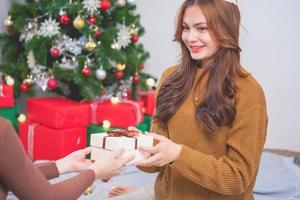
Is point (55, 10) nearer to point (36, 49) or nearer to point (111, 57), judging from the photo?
point (36, 49)

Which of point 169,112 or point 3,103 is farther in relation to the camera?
point 3,103

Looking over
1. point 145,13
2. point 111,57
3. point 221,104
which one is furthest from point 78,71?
point 221,104

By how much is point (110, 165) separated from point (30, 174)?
33 centimetres

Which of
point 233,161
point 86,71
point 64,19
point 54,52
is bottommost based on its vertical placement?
point 233,161

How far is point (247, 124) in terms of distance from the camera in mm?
1313

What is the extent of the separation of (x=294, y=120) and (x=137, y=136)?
2.25m

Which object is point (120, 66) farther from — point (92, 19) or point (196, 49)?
point (196, 49)

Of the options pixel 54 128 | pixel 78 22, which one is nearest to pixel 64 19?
pixel 78 22

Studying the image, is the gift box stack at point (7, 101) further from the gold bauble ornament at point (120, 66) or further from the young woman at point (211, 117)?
the young woman at point (211, 117)

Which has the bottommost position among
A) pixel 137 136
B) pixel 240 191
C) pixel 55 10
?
pixel 240 191

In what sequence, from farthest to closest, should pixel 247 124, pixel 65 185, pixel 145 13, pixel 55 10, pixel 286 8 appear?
pixel 145 13
pixel 286 8
pixel 55 10
pixel 247 124
pixel 65 185

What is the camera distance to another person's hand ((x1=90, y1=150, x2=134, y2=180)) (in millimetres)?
1336

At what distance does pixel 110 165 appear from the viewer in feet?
4.42

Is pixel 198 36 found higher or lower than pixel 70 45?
higher
